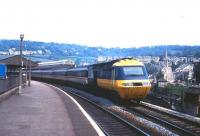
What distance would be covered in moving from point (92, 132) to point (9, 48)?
126635 mm

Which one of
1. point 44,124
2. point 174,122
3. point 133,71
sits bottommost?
point 174,122

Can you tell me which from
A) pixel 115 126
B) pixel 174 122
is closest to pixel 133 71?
pixel 174 122

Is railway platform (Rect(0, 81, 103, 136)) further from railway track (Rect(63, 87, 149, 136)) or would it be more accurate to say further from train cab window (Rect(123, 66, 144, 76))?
train cab window (Rect(123, 66, 144, 76))

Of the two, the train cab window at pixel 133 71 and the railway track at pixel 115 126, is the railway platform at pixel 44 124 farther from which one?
the train cab window at pixel 133 71

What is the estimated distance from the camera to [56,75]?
76.5m

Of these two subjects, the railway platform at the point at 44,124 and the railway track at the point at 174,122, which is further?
the railway track at the point at 174,122

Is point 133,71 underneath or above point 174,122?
above

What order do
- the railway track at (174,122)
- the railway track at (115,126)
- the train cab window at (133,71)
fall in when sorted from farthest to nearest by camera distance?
the train cab window at (133,71) → the railway track at (174,122) → the railway track at (115,126)

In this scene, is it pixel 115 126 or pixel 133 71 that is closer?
pixel 115 126

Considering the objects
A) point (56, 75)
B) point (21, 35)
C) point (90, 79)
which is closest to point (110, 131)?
point (21, 35)

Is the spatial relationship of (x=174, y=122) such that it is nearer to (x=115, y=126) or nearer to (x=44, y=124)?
(x=115, y=126)

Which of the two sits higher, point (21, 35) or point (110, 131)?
point (21, 35)

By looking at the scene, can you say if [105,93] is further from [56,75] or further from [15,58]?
[56,75]

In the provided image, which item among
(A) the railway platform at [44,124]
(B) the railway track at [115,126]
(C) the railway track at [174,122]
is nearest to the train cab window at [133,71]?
(C) the railway track at [174,122]
